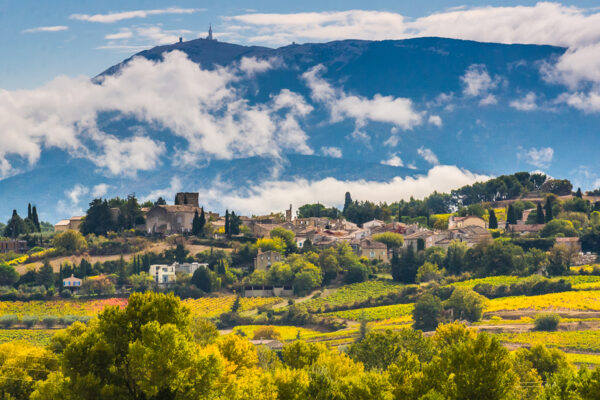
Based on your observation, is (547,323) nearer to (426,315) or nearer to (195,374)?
(426,315)

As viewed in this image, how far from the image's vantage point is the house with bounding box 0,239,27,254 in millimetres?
147250

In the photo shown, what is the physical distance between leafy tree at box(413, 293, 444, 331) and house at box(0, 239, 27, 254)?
6633cm

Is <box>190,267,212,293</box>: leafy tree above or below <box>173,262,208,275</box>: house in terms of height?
below

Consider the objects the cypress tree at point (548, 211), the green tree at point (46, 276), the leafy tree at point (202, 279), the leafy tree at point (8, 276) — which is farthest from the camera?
the cypress tree at point (548, 211)

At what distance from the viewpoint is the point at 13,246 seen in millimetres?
148750

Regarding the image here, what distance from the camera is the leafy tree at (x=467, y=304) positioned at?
10131 centimetres

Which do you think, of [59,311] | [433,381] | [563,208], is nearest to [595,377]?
[433,381]

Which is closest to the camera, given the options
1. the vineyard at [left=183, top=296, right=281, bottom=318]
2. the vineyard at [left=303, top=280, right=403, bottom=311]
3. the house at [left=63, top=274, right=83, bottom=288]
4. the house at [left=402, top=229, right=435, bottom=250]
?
the vineyard at [left=183, top=296, right=281, bottom=318]

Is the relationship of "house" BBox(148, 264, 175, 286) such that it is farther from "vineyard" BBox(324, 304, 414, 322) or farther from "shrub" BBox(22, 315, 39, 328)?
"vineyard" BBox(324, 304, 414, 322)

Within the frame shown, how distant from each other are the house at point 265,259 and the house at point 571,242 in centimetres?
3336

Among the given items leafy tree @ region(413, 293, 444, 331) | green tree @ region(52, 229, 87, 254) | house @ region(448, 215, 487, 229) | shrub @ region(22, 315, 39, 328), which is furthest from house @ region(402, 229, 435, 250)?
shrub @ region(22, 315, 39, 328)

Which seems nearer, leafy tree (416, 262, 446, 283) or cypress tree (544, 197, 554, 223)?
leafy tree (416, 262, 446, 283)

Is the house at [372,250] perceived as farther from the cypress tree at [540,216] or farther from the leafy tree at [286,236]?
the cypress tree at [540,216]

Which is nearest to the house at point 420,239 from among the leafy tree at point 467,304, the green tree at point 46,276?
the leafy tree at point 467,304
